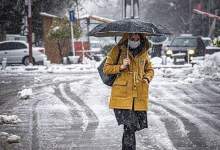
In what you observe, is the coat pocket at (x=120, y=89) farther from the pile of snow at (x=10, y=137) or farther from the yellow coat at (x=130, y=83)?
the pile of snow at (x=10, y=137)

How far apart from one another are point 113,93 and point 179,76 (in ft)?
51.5

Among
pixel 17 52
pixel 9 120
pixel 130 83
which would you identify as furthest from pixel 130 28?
pixel 17 52

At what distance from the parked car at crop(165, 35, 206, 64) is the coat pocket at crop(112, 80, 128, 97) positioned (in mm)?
24275

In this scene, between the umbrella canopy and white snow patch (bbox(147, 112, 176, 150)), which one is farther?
white snow patch (bbox(147, 112, 176, 150))

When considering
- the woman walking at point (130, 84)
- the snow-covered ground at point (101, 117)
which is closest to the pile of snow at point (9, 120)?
the snow-covered ground at point (101, 117)

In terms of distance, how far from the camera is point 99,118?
11.4m

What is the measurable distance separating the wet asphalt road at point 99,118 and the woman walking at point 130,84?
4.01ft

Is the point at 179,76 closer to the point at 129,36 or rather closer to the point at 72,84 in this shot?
the point at 72,84

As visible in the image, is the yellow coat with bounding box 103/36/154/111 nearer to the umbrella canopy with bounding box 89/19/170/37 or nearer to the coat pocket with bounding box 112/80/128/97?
the coat pocket with bounding box 112/80/128/97

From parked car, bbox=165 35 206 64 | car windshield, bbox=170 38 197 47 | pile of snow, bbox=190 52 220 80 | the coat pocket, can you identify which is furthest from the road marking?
car windshield, bbox=170 38 197 47

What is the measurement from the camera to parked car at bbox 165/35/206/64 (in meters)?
31.5

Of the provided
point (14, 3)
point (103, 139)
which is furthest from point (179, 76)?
point (14, 3)

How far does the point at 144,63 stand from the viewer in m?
7.27

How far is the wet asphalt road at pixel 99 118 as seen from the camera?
876 centimetres
